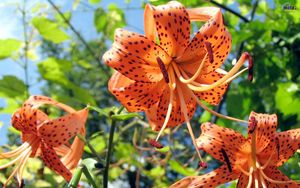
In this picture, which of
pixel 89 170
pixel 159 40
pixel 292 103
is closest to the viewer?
pixel 89 170

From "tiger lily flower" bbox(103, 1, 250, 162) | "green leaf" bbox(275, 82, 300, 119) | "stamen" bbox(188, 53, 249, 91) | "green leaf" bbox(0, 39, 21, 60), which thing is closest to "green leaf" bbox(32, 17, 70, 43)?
"green leaf" bbox(0, 39, 21, 60)

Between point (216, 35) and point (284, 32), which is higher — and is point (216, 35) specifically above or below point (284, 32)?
above

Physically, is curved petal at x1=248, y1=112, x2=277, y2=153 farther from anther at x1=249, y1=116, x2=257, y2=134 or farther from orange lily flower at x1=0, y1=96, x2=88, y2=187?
orange lily flower at x1=0, y1=96, x2=88, y2=187

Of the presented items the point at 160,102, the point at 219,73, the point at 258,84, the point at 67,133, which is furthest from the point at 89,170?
the point at 258,84

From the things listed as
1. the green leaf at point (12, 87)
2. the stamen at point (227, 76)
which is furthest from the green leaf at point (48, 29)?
the stamen at point (227, 76)

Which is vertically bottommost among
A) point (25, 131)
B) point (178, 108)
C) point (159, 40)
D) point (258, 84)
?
point (258, 84)

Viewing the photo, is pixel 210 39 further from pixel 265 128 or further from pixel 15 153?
pixel 15 153

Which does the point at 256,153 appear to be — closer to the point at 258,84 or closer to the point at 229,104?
the point at 229,104
